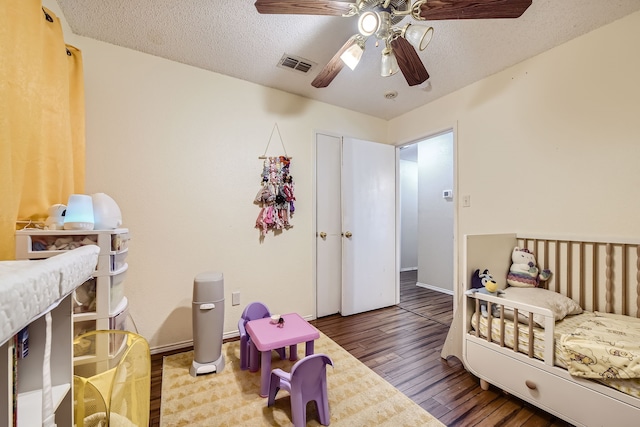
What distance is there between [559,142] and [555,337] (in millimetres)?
1330

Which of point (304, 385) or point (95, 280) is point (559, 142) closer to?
point (304, 385)

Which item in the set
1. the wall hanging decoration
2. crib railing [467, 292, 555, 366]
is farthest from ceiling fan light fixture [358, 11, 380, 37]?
crib railing [467, 292, 555, 366]

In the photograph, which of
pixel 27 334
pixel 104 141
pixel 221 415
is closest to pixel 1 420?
pixel 27 334

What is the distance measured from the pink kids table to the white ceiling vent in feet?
6.60

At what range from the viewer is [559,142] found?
6.00 feet

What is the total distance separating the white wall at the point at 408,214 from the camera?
17.1 ft

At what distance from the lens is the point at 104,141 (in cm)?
188

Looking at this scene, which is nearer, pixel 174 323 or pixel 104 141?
pixel 104 141

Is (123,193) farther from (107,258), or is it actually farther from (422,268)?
(422,268)

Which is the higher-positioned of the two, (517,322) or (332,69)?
(332,69)

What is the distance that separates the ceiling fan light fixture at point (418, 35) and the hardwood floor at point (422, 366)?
201 centimetres

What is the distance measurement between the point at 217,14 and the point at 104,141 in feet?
3.99

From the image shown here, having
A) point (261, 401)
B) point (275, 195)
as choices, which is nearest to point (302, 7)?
point (275, 195)

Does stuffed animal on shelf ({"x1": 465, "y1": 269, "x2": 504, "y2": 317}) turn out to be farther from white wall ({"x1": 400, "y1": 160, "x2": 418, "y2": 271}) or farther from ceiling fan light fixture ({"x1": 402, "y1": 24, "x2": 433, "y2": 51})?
white wall ({"x1": 400, "y1": 160, "x2": 418, "y2": 271})
